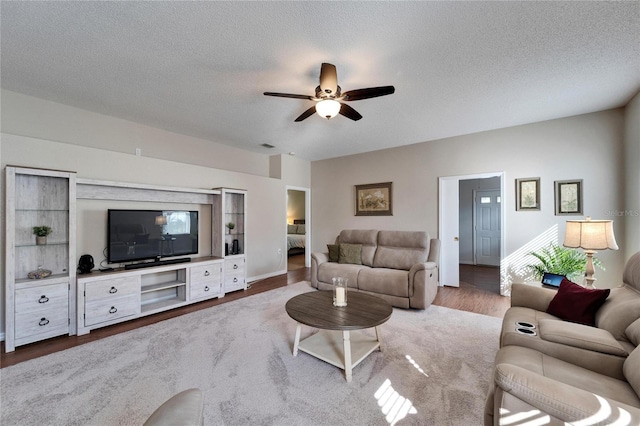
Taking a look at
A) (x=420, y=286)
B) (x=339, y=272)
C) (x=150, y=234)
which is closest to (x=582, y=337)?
(x=420, y=286)

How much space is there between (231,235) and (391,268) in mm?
2816

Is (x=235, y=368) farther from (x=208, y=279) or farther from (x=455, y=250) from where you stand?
(x=455, y=250)

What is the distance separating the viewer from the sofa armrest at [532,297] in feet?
7.31

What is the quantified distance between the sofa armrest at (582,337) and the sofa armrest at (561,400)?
589mm

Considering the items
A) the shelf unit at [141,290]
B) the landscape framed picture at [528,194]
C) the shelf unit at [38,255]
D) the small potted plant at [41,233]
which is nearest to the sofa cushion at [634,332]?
the landscape framed picture at [528,194]

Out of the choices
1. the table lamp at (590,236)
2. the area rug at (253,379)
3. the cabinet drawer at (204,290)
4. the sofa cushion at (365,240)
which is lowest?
the area rug at (253,379)

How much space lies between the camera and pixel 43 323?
8.70 ft

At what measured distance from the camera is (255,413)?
1684mm

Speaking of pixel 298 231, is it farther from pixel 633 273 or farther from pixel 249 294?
pixel 633 273

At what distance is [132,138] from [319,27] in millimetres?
3398

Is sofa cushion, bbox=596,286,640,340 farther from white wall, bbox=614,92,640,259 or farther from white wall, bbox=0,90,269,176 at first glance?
white wall, bbox=0,90,269,176

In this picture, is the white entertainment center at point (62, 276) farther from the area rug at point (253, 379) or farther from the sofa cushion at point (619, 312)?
the sofa cushion at point (619, 312)

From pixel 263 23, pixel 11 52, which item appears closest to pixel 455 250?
pixel 263 23

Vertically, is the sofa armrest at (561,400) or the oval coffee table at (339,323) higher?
the sofa armrest at (561,400)
